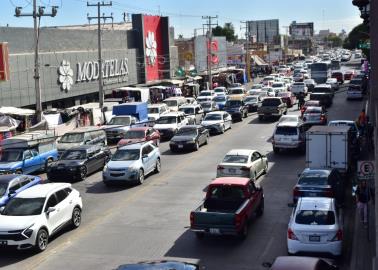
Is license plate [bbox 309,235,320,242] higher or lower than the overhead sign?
lower

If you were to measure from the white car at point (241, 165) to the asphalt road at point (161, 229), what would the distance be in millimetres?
801

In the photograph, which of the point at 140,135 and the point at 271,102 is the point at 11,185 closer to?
the point at 140,135

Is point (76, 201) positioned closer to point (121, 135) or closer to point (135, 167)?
point (135, 167)

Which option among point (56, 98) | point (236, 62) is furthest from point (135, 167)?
point (236, 62)

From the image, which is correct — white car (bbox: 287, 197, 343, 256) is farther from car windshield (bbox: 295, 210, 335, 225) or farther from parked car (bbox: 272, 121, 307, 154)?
parked car (bbox: 272, 121, 307, 154)

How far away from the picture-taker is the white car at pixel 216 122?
40594 millimetres

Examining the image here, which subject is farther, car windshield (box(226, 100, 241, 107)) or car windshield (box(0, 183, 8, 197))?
car windshield (box(226, 100, 241, 107))

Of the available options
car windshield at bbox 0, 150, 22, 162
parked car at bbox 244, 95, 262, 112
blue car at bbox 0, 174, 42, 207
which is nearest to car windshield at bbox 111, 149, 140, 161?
blue car at bbox 0, 174, 42, 207

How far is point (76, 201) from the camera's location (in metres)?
19.5

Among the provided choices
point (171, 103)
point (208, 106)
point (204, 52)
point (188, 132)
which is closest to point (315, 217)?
point (188, 132)

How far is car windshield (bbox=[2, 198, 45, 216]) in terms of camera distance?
1756 cm

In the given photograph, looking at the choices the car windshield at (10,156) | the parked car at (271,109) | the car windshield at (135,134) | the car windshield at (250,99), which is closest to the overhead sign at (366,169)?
the car windshield at (10,156)

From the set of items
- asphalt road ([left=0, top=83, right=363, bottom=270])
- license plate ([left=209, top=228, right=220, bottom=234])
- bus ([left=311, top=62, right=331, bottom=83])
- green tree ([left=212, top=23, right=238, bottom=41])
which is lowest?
asphalt road ([left=0, top=83, right=363, bottom=270])

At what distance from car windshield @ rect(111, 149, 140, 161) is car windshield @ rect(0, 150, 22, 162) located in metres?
4.78
